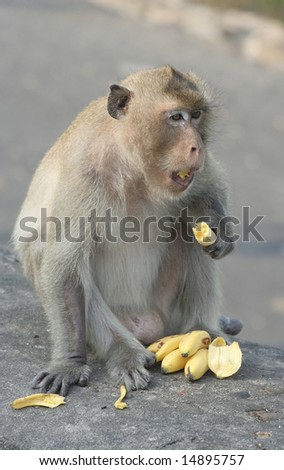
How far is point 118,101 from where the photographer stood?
18.5ft

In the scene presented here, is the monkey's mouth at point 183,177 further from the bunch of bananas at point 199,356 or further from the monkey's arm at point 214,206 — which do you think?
the bunch of bananas at point 199,356

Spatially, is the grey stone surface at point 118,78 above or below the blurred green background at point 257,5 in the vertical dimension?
below

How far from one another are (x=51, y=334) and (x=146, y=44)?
46.0 feet

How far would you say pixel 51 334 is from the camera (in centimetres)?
589

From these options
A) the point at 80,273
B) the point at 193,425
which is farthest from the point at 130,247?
the point at 193,425

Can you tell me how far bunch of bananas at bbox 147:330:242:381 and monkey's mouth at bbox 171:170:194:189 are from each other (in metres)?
0.99

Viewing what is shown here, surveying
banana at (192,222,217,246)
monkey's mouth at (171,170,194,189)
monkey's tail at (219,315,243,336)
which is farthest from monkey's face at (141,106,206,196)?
monkey's tail at (219,315,243,336)

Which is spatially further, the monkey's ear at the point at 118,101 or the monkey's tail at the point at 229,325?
the monkey's tail at the point at 229,325

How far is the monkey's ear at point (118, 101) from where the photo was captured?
5.57m

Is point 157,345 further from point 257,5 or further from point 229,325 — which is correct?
point 257,5

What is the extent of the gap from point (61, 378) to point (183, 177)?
1357 mm

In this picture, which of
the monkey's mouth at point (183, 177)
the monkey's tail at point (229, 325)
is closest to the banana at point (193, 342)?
the monkey's mouth at point (183, 177)

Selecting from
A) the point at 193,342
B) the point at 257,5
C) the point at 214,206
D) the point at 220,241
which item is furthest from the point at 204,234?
the point at 257,5

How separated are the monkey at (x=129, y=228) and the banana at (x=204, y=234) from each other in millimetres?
70
